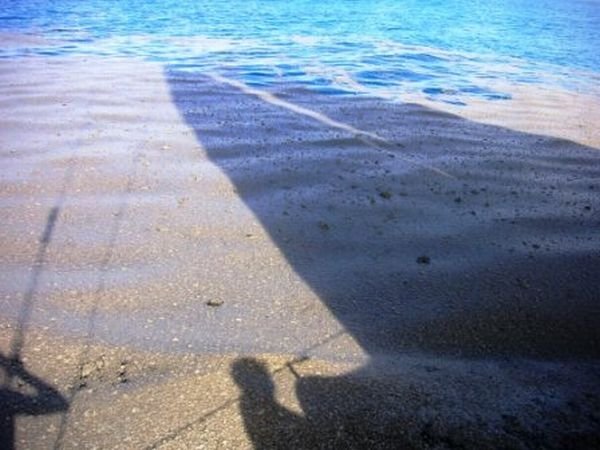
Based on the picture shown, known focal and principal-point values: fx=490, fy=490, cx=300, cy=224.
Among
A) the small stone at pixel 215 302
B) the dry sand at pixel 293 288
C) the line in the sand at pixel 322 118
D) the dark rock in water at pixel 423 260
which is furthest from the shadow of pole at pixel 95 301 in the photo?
the line in the sand at pixel 322 118

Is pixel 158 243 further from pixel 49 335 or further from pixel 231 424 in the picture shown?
pixel 231 424

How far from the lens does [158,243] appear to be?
4461mm

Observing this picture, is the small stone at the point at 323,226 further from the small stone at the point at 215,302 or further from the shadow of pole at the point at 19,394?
the shadow of pole at the point at 19,394

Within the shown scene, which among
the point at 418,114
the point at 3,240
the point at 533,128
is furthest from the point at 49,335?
the point at 533,128

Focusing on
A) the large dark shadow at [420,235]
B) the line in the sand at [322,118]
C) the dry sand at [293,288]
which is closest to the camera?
the dry sand at [293,288]

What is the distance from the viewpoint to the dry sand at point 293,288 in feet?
8.96

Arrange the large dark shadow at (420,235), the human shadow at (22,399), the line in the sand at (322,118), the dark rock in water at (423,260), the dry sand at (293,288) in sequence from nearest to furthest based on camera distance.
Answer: the human shadow at (22,399)
the dry sand at (293,288)
the large dark shadow at (420,235)
the dark rock in water at (423,260)
the line in the sand at (322,118)

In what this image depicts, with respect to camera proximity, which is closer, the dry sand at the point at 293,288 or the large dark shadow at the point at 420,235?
the dry sand at the point at 293,288

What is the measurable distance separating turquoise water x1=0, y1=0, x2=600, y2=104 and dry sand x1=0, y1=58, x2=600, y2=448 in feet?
17.7

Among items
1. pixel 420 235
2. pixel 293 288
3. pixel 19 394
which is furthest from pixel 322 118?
pixel 19 394

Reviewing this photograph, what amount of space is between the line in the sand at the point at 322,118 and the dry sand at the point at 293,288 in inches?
2.7

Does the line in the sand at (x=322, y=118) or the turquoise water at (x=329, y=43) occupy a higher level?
the turquoise water at (x=329, y=43)

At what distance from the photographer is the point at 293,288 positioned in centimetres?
393

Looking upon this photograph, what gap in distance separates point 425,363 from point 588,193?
407 cm
